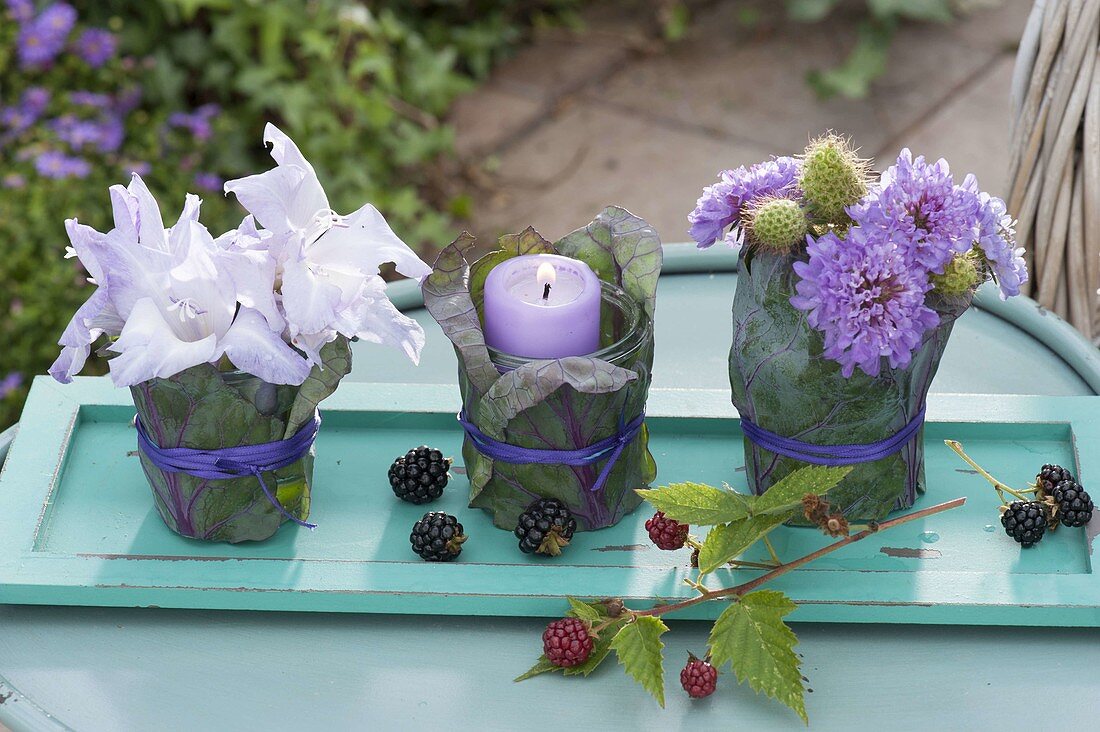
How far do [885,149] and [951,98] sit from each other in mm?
237

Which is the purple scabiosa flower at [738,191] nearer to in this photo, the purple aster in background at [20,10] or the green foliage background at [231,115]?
the green foliage background at [231,115]

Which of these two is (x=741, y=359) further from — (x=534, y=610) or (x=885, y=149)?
(x=885, y=149)

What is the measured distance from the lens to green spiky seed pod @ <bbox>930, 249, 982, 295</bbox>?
84 centimetres

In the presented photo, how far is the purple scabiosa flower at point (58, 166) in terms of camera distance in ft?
6.13

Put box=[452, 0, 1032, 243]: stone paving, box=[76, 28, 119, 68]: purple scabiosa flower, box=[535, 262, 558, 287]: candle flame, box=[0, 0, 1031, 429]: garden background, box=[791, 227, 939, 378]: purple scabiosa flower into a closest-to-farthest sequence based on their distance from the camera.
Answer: box=[791, 227, 939, 378]: purple scabiosa flower, box=[535, 262, 558, 287]: candle flame, box=[0, 0, 1031, 429]: garden background, box=[76, 28, 119, 68]: purple scabiosa flower, box=[452, 0, 1032, 243]: stone paving

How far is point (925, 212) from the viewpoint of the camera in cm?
83

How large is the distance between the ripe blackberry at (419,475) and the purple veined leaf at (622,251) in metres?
0.18

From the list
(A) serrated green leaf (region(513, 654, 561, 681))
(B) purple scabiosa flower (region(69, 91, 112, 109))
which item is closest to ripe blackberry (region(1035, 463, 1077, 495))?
(A) serrated green leaf (region(513, 654, 561, 681))

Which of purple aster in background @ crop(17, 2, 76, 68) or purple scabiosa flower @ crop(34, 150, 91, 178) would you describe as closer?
purple scabiosa flower @ crop(34, 150, 91, 178)

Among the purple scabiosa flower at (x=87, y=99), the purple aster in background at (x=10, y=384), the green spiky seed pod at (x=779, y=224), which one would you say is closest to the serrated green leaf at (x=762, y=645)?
the green spiky seed pod at (x=779, y=224)

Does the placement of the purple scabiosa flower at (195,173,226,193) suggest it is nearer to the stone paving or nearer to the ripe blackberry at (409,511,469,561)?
the stone paving

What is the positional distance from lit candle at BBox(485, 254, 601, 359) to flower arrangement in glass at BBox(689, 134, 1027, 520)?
0.09 metres

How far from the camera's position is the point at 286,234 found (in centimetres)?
87

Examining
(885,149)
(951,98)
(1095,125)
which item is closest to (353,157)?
(885,149)
